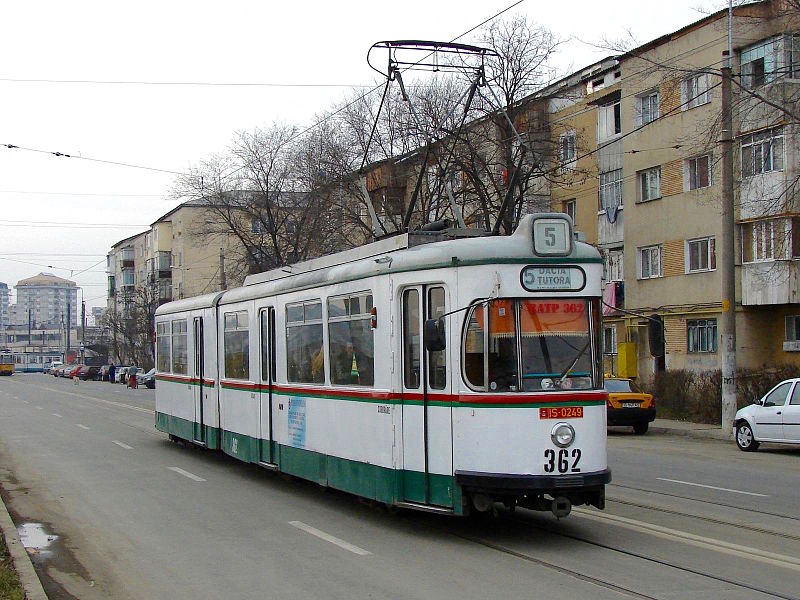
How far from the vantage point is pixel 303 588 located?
811 cm

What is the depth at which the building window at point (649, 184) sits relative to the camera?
36219mm

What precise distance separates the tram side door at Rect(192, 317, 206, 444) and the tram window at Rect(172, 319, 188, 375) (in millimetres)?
714

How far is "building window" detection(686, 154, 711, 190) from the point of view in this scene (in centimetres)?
3388

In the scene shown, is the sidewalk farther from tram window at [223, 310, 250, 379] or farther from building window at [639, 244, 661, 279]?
tram window at [223, 310, 250, 379]

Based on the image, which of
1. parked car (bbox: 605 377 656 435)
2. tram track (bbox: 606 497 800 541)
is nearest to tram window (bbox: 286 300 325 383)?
tram track (bbox: 606 497 800 541)

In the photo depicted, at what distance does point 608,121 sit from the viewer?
38.9m

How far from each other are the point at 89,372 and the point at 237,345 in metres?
76.6

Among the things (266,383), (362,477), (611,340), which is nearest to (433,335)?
(362,477)

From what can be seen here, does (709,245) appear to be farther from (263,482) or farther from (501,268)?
(501,268)

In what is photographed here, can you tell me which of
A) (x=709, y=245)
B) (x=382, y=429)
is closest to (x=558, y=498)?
(x=382, y=429)

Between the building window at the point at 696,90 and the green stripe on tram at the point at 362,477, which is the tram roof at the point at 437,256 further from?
the building window at the point at 696,90

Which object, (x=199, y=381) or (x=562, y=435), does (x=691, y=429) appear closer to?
(x=199, y=381)

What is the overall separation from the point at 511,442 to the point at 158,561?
340 centimetres

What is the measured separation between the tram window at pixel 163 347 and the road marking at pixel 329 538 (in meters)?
10.1
